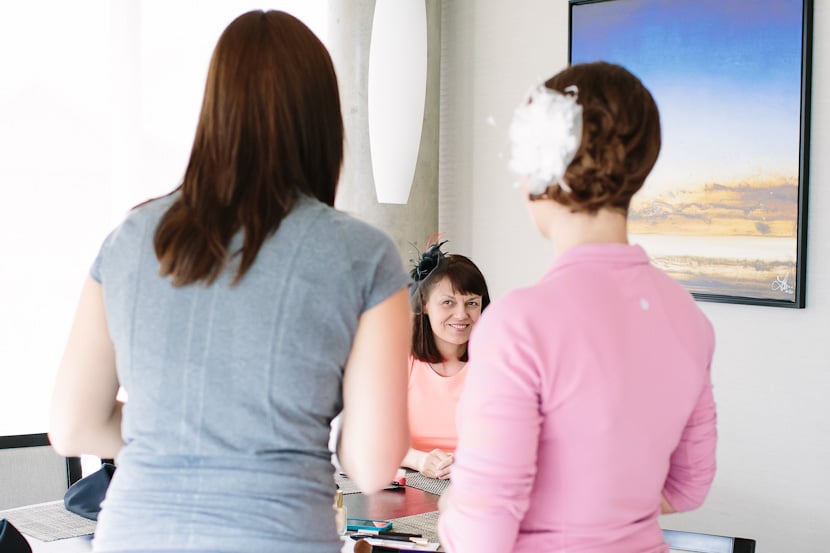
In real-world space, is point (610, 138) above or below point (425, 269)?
above

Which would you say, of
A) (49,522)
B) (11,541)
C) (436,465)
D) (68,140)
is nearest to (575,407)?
(11,541)

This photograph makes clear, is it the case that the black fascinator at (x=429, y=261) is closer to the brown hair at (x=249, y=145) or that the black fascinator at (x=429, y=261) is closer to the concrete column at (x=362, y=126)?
the concrete column at (x=362, y=126)

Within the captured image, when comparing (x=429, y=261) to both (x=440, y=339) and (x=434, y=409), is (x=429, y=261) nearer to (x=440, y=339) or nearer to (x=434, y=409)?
(x=440, y=339)

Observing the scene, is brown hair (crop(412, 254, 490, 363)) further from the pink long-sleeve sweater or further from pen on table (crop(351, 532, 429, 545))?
the pink long-sleeve sweater

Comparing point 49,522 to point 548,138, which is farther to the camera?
point 49,522

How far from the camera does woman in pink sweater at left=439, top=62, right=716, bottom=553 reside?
1.09 m

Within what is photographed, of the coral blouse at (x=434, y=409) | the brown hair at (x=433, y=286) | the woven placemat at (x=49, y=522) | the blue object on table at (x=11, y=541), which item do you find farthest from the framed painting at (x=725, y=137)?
the blue object on table at (x=11, y=541)

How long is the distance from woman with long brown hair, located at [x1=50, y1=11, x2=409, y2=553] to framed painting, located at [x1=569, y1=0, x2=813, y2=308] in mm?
2324

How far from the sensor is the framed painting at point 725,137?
3.10m

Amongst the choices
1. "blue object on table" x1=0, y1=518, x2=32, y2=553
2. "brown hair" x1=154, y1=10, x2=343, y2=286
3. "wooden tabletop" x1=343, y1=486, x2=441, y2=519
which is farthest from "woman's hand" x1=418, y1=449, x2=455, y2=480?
"brown hair" x1=154, y1=10, x2=343, y2=286

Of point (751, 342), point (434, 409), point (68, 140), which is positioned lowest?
point (434, 409)

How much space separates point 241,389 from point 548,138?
0.48m

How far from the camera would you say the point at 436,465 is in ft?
8.51

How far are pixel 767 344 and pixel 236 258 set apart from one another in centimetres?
256
